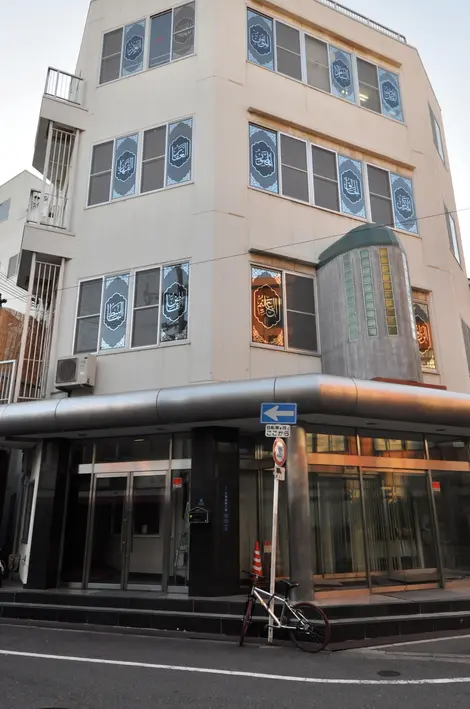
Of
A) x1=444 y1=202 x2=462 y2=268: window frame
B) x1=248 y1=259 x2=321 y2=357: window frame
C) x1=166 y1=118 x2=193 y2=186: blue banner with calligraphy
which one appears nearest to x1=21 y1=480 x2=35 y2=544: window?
x1=248 y1=259 x2=321 y2=357: window frame

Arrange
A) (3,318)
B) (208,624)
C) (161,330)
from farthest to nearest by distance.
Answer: (3,318), (161,330), (208,624)

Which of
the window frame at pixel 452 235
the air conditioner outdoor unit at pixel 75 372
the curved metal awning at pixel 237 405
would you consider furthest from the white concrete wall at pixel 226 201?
the curved metal awning at pixel 237 405

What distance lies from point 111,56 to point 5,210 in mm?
15997

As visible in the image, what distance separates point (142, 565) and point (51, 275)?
744 centimetres

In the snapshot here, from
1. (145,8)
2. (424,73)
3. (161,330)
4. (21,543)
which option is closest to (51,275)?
(161,330)

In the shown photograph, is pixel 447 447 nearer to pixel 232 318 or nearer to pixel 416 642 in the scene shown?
pixel 416 642

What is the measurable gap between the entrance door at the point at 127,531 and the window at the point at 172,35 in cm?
1088

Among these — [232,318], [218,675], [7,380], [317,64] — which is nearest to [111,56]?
[317,64]

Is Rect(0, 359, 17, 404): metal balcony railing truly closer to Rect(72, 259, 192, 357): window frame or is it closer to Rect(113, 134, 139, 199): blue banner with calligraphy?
Rect(72, 259, 192, 357): window frame

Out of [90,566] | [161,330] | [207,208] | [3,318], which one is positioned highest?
[207,208]

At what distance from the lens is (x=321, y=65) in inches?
593

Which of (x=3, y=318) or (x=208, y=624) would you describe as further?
(x=3, y=318)

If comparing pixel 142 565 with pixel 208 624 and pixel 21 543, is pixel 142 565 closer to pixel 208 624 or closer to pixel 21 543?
pixel 208 624

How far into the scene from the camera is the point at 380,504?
11.4 metres
